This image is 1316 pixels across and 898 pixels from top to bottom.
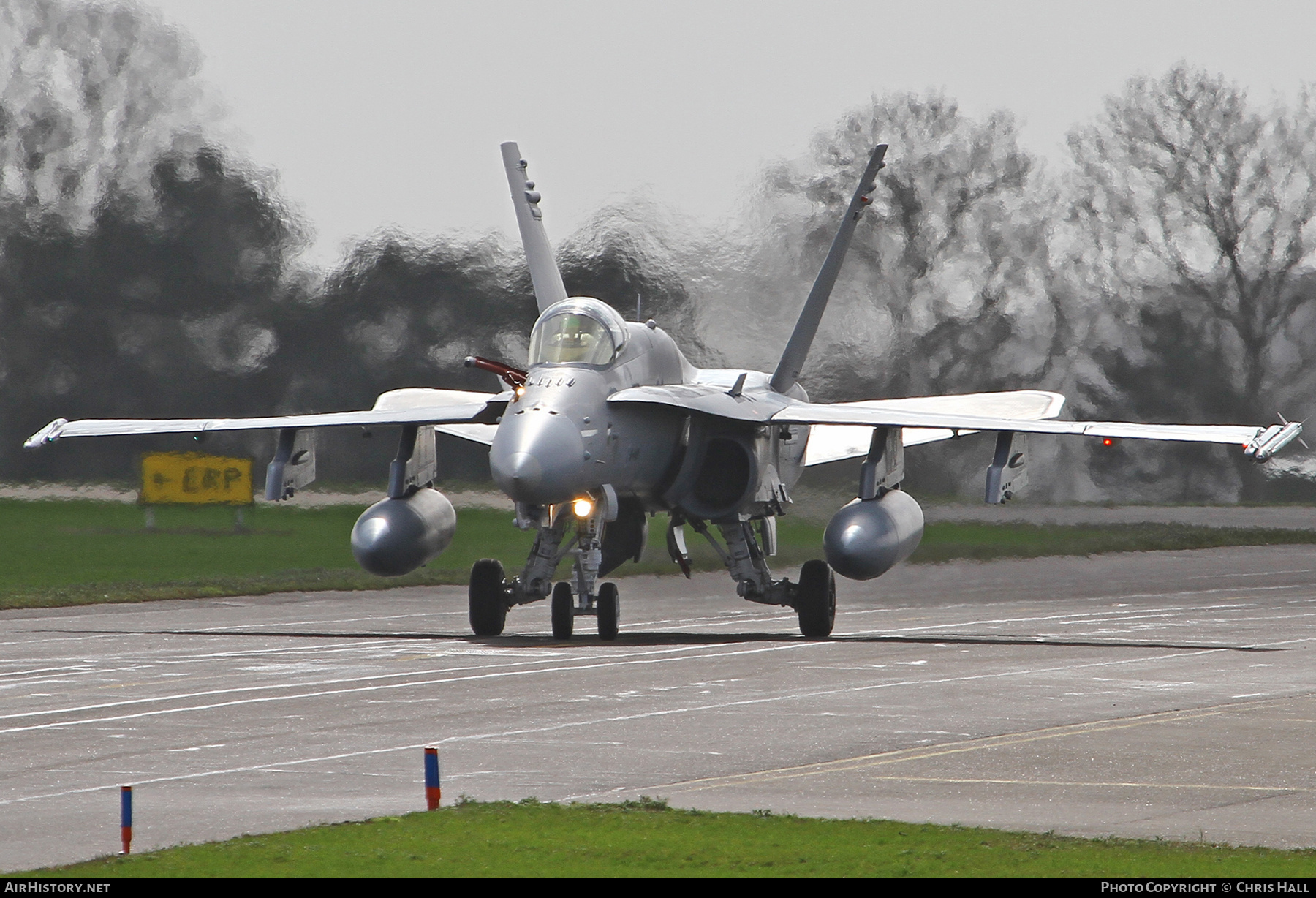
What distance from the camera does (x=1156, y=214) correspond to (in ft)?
153

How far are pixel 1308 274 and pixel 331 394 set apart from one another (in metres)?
23.4

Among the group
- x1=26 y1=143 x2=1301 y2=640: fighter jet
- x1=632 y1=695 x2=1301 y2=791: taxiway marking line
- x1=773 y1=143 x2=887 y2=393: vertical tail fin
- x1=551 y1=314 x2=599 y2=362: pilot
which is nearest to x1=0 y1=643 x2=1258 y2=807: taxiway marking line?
x1=632 y1=695 x2=1301 y2=791: taxiway marking line

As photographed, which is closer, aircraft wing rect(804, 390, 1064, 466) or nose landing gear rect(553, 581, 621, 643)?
nose landing gear rect(553, 581, 621, 643)

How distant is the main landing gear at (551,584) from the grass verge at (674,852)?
11219 millimetres

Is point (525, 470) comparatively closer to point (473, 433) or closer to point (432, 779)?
point (473, 433)

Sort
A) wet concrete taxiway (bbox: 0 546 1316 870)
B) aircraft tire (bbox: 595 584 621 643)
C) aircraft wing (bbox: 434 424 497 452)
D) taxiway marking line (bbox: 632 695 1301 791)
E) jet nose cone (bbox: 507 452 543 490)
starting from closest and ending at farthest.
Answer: wet concrete taxiway (bbox: 0 546 1316 870) < taxiway marking line (bbox: 632 695 1301 791) < jet nose cone (bbox: 507 452 543 490) < aircraft tire (bbox: 595 584 621 643) < aircraft wing (bbox: 434 424 497 452)

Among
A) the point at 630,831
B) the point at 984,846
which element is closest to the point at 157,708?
the point at 630,831

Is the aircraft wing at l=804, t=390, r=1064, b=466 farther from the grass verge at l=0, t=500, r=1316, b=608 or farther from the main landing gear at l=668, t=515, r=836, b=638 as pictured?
the grass verge at l=0, t=500, r=1316, b=608

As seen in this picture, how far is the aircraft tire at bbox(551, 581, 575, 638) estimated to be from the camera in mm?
21156

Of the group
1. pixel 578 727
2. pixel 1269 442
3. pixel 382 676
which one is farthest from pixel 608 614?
pixel 578 727

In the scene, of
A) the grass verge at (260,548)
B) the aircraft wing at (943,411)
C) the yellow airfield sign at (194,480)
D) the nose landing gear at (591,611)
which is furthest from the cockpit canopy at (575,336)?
the yellow airfield sign at (194,480)

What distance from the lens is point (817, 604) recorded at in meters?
21.9

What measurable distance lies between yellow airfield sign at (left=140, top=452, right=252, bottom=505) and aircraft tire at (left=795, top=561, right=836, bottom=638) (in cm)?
1609

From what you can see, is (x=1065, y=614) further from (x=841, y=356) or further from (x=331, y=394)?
(x=331, y=394)
